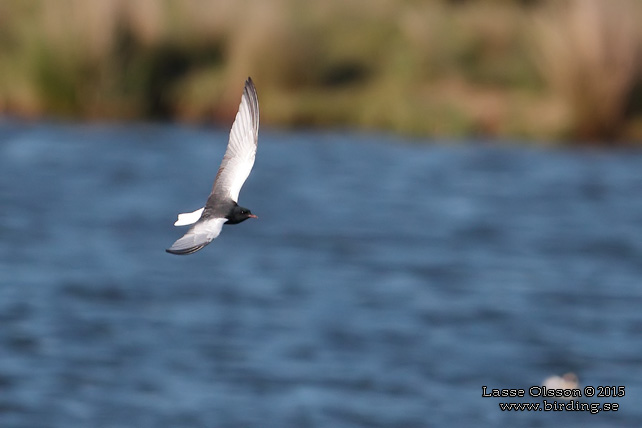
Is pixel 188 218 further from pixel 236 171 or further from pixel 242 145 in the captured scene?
pixel 242 145

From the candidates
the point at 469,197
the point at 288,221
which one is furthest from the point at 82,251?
the point at 469,197

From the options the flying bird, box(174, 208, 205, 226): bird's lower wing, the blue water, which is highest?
the blue water

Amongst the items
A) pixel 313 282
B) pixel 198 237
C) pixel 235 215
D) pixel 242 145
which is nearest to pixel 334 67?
pixel 313 282

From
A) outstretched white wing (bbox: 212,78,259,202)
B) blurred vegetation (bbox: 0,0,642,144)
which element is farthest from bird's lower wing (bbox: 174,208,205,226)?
blurred vegetation (bbox: 0,0,642,144)

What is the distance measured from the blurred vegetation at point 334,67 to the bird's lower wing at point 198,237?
1201 cm

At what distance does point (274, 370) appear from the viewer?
32.2 ft

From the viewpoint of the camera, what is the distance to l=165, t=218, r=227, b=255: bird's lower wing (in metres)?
5.12

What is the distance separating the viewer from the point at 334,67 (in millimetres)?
19750

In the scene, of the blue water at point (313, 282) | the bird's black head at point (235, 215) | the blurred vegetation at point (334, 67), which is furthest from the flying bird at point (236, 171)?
the blurred vegetation at point (334, 67)

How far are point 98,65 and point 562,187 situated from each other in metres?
6.82

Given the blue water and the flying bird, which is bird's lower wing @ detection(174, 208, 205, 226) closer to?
the flying bird

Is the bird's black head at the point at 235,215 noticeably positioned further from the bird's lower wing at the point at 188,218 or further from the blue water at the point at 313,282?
the blue water at the point at 313,282

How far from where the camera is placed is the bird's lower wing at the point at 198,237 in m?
5.12

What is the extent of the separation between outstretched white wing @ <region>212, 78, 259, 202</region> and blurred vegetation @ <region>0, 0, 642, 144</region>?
11429mm
